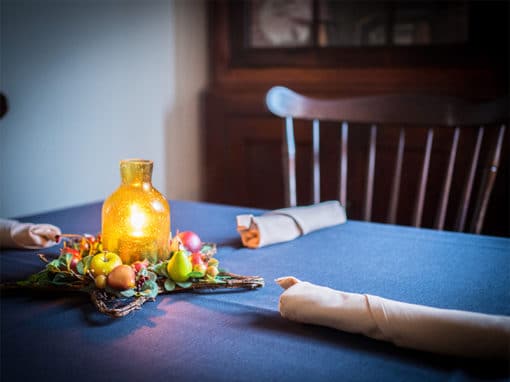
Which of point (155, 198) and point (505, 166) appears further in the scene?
point (505, 166)

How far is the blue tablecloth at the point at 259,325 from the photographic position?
53 cm

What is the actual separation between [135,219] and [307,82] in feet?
6.59

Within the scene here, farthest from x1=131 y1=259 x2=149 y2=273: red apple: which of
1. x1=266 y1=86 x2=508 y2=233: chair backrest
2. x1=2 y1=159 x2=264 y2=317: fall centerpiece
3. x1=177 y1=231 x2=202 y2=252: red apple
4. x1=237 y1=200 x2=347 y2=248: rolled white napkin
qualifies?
x1=266 y1=86 x2=508 y2=233: chair backrest

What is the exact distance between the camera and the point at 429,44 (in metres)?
2.46

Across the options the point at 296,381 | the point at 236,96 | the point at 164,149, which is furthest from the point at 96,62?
the point at 296,381

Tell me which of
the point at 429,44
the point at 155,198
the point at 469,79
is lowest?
the point at 155,198

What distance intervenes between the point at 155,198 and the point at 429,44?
6.58 feet

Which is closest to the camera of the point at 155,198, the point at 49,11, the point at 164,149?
the point at 155,198

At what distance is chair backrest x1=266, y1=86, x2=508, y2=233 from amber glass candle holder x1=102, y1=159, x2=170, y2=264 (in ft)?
2.20

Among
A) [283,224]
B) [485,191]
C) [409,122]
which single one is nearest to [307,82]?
[409,122]

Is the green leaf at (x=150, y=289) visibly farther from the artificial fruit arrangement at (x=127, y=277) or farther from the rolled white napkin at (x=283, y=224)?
the rolled white napkin at (x=283, y=224)

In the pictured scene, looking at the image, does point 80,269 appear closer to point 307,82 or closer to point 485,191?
point 485,191

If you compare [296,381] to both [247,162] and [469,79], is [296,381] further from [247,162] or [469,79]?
[247,162]

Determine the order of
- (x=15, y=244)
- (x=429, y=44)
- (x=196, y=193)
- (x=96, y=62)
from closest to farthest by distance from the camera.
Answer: (x=15, y=244) < (x=96, y=62) < (x=429, y=44) < (x=196, y=193)
